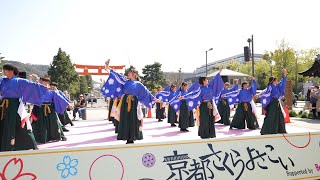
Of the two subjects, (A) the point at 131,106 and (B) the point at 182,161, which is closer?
(B) the point at 182,161

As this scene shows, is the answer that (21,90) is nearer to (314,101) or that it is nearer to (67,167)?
(67,167)

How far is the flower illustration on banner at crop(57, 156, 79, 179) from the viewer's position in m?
2.93

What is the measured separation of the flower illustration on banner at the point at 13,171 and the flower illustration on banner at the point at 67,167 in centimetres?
30

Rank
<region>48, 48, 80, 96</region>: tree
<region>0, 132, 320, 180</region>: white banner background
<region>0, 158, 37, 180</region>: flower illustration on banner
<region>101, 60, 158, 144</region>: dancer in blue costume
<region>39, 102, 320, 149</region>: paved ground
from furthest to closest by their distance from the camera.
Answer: <region>48, 48, 80, 96</region>: tree
<region>39, 102, 320, 149</region>: paved ground
<region>101, 60, 158, 144</region>: dancer in blue costume
<region>0, 132, 320, 180</region>: white banner background
<region>0, 158, 37, 180</region>: flower illustration on banner

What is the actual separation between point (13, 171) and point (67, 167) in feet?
1.59

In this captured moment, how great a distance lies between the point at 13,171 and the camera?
2756 mm

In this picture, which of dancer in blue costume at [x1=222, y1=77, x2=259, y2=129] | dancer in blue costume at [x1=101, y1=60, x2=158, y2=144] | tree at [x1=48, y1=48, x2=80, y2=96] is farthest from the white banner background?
tree at [x1=48, y1=48, x2=80, y2=96]

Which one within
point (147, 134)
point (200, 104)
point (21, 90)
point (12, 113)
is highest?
point (21, 90)

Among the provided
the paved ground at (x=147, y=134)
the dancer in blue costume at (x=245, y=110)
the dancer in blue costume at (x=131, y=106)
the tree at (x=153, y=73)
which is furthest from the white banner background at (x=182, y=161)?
the tree at (x=153, y=73)

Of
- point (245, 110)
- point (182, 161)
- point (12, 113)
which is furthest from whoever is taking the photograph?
point (245, 110)

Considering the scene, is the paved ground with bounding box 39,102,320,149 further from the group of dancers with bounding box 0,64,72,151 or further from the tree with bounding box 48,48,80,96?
the tree with bounding box 48,48,80,96

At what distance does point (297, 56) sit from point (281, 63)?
3804 mm

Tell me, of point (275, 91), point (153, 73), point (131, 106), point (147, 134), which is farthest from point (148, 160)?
point (153, 73)

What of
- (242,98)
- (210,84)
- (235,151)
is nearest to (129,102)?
(210,84)
